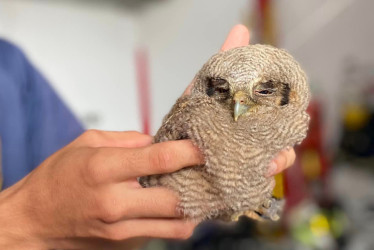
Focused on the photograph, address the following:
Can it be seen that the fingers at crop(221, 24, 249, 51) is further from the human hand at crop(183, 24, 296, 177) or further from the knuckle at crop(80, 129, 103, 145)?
the knuckle at crop(80, 129, 103, 145)

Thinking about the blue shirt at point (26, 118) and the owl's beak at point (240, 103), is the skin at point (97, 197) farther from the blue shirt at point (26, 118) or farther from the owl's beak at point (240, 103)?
the blue shirt at point (26, 118)

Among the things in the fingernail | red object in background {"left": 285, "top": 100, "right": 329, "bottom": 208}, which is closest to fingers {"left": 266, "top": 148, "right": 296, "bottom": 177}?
the fingernail

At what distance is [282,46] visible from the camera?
1210 mm

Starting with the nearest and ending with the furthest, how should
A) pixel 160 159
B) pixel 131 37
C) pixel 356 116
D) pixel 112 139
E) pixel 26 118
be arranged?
pixel 160 159 → pixel 112 139 → pixel 26 118 → pixel 356 116 → pixel 131 37

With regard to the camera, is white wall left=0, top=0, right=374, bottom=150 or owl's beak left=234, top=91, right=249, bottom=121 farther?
white wall left=0, top=0, right=374, bottom=150

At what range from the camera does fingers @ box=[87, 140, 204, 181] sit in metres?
0.42

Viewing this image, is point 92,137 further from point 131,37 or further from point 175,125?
point 131,37

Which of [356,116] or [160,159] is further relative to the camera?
[356,116]

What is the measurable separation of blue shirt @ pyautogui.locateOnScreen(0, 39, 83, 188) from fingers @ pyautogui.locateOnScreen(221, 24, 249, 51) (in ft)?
1.52

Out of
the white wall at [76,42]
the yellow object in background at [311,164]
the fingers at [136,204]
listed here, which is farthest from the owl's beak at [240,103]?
the white wall at [76,42]

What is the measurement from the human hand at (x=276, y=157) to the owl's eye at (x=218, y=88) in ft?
0.13

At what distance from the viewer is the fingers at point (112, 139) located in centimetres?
49

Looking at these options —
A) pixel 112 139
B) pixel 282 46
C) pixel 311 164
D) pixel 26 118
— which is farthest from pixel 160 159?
pixel 311 164

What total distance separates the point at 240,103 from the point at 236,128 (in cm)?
3
